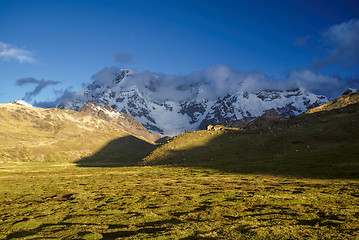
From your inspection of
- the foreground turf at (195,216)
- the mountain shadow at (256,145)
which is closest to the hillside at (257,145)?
the mountain shadow at (256,145)

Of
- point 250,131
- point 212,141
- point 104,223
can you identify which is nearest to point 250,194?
point 104,223

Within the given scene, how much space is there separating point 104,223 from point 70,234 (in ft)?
11.2

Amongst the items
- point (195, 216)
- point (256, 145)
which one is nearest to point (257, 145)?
point (256, 145)

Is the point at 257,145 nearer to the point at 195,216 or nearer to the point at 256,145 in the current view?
the point at 256,145

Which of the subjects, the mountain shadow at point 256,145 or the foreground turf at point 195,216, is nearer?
the foreground turf at point 195,216

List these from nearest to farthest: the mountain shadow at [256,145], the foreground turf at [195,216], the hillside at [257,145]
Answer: the foreground turf at [195,216] → the mountain shadow at [256,145] → the hillside at [257,145]

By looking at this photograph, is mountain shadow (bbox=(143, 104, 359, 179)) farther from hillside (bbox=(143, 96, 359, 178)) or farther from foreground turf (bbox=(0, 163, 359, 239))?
foreground turf (bbox=(0, 163, 359, 239))

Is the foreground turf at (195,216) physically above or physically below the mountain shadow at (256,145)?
below

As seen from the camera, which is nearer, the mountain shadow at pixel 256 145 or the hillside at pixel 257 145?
the mountain shadow at pixel 256 145

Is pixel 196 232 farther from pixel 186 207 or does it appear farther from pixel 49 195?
pixel 49 195

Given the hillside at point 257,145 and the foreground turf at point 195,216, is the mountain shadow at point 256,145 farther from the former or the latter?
the foreground turf at point 195,216

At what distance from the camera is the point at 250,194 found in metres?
31.4

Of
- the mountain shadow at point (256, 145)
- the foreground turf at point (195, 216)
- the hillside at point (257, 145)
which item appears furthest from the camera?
the hillside at point (257, 145)

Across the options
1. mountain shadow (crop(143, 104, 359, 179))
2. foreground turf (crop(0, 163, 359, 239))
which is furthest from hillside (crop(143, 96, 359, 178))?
foreground turf (crop(0, 163, 359, 239))
